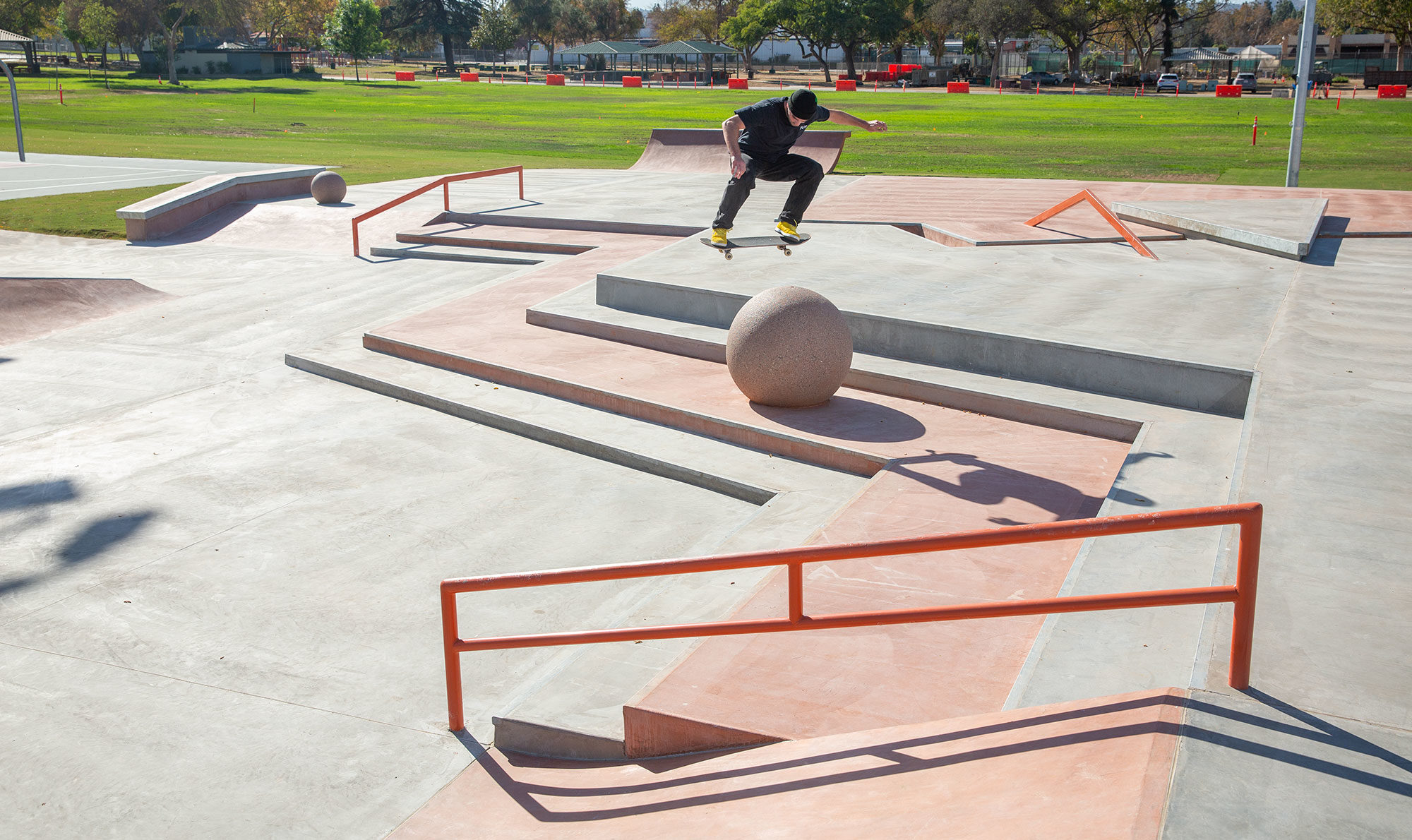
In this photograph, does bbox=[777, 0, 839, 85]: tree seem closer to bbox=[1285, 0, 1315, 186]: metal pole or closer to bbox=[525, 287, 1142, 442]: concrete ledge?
bbox=[1285, 0, 1315, 186]: metal pole

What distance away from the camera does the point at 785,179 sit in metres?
10.6

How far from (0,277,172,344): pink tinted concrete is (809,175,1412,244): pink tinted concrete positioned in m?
11.6

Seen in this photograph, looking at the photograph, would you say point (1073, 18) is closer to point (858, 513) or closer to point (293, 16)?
point (858, 513)

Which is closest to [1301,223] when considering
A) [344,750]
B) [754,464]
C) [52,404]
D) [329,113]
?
[754,464]

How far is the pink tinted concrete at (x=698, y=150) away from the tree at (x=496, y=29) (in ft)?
337

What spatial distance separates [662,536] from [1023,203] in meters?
13.4

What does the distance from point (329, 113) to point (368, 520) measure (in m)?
49.3

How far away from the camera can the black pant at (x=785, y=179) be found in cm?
1048

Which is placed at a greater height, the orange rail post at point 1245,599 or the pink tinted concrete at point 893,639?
the orange rail post at point 1245,599

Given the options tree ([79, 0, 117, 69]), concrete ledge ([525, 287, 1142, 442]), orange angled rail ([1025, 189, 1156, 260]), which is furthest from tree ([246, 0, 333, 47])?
orange angled rail ([1025, 189, 1156, 260])

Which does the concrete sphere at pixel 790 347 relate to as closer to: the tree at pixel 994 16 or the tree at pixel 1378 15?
the tree at pixel 1378 15

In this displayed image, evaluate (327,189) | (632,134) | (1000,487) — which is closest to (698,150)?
(327,189)

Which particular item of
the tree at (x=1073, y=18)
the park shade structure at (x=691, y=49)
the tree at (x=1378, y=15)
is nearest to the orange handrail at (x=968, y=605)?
the tree at (x=1378, y=15)

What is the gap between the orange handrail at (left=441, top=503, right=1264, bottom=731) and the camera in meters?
3.78
